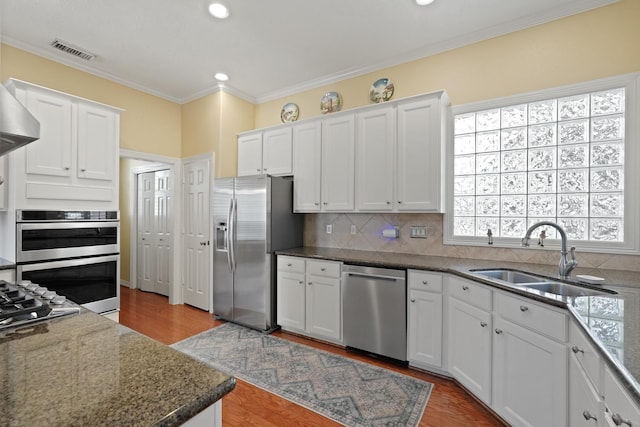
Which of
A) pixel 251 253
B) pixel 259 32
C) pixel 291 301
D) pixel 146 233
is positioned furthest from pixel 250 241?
pixel 146 233

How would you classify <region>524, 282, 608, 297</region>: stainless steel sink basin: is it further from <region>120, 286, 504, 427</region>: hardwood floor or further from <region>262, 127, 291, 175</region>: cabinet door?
<region>262, 127, 291, 175</region>: cabinet door

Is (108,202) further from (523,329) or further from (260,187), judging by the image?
(523,329)

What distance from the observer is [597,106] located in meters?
2.40

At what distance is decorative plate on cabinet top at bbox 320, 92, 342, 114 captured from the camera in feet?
12.1

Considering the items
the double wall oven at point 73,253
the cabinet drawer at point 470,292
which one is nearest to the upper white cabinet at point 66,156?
the double wall oven at point 73,253

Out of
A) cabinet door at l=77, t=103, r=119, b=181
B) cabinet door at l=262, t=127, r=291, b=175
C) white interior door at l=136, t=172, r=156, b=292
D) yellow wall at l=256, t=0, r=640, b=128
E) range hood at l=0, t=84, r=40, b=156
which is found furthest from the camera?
white interior door at l=136, t=172, r=156, b=292

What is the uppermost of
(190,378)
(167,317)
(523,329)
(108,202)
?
(108,202)

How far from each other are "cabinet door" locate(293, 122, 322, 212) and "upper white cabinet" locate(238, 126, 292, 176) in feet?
0.43

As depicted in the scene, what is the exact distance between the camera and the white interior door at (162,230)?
4.77 metres

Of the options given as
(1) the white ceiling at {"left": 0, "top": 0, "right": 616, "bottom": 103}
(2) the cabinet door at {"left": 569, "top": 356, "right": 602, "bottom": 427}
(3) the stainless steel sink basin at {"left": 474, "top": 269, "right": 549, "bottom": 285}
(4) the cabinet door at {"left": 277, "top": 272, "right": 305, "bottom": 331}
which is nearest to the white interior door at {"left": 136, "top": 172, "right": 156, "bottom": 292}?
(1) the white ceiling at {"left": 0, "top": 0, "right": 616, "bottom": 103}

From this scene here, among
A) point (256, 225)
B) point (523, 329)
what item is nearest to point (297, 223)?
point (256, 225)

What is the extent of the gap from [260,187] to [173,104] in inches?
87.0

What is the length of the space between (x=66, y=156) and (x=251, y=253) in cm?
198

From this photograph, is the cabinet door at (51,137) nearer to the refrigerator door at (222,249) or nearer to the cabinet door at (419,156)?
the refrigerator door at (222,249)
